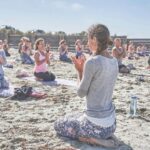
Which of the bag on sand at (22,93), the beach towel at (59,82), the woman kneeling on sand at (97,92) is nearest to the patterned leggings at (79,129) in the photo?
the woman kneeling on sand at (97,92)

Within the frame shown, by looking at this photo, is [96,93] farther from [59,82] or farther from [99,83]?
[59,82]

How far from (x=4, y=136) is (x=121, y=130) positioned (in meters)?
1.87

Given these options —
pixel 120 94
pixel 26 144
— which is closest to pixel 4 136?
pixel 26 144

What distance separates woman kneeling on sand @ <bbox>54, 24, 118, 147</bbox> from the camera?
5730 mm

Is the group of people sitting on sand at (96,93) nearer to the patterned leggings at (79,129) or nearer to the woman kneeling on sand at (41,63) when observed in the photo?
the patterned leggings at (79,129)

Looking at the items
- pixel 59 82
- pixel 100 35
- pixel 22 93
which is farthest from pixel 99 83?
pixel 59 82

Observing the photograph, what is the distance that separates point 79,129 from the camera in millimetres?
6145

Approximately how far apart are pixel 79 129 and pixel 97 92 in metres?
0.65

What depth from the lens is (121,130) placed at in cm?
692

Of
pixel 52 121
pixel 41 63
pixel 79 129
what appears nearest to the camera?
pixel 79 129

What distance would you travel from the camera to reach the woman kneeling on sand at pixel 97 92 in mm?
5730

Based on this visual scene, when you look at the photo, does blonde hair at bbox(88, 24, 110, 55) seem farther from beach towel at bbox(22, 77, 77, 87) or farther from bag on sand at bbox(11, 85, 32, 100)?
beach towel at bbox(22, 77, 77, 87)

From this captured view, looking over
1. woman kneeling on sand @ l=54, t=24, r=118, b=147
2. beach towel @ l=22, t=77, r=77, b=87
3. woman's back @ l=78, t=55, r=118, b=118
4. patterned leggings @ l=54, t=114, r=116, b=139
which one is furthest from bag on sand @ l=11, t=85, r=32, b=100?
woman's back @ l=78, t=55, r=118, b=118

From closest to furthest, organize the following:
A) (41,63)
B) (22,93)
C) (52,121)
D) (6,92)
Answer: (52,121) → (22,93) → (6,92) → (41,63)
